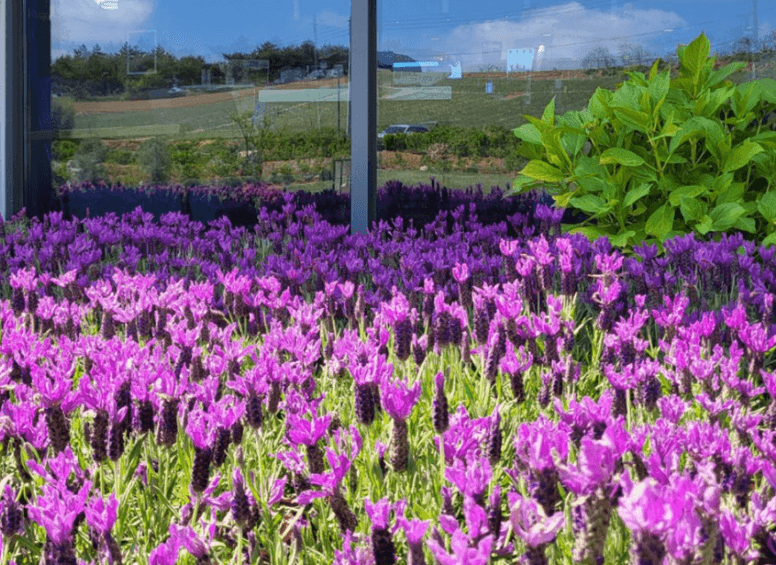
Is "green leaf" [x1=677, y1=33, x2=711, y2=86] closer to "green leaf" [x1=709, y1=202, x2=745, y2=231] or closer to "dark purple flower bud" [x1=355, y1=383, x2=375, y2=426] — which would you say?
"green leaf" [x1=709, y1=202, x2=745, y2=231]

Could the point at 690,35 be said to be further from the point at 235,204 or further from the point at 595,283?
the point at 235,204

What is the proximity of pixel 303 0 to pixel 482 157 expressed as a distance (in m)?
1.77

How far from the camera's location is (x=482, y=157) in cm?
592

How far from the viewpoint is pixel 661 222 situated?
486cm

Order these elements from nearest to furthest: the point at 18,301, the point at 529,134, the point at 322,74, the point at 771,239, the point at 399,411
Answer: the point at 399,411
the point at 18,301
the point at 771,239
the point at 529,134
the point at 322,74

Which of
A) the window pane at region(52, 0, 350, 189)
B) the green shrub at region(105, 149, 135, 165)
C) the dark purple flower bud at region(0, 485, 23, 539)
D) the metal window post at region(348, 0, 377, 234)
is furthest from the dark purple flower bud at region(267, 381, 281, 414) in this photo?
the green shrub at region(105, 149, 135, 165)

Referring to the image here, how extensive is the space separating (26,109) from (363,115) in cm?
320

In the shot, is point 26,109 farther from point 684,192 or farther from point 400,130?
point 684,192

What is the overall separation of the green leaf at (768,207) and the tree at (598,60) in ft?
4.83

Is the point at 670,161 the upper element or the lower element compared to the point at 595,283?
upper

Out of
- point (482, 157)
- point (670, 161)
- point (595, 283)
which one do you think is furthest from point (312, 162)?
point (595, 283)

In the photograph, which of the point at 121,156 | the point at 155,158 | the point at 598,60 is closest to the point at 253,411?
the point at 598,60

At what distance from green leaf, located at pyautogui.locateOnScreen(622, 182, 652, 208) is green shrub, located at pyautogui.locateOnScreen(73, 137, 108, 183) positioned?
437 cm

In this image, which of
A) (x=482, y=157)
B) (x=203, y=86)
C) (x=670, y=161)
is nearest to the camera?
(x=670, y=161)
